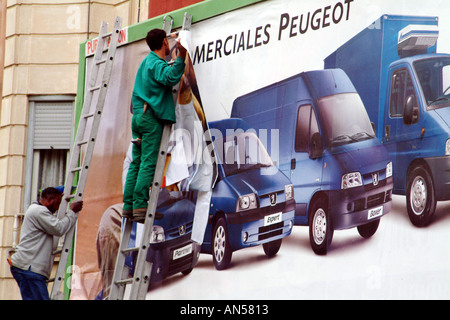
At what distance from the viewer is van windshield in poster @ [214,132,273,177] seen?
5.42m

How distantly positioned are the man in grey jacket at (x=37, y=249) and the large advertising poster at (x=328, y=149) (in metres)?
0.94

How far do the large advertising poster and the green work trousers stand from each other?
1.47 ft

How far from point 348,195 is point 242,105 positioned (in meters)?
1.17

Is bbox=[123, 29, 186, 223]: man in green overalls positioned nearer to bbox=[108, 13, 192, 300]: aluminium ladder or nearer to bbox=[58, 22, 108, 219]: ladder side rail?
bbox=[108, 13, 192, 300]: aluminium ladder

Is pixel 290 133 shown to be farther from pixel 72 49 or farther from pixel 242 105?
pixel 72 49

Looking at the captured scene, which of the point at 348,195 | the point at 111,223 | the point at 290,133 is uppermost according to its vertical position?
the point at 290,133

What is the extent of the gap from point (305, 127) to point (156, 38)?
144cm

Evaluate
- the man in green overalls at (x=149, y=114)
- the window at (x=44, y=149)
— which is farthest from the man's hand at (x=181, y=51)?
the window at (x=44, y=149)

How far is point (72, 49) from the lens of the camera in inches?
449

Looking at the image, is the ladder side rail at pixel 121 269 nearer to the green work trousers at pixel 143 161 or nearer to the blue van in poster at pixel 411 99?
the green work trousers at pixel 143 161

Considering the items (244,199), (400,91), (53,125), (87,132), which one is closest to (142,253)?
(244,199)

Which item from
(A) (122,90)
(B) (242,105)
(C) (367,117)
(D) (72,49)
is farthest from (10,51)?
(C) (367,117)

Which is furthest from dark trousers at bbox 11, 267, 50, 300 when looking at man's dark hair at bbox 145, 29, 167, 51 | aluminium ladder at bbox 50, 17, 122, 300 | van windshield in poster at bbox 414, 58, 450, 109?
van windshield in poster at bbox 414, 58, 450, 109

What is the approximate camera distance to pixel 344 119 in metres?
4.95
